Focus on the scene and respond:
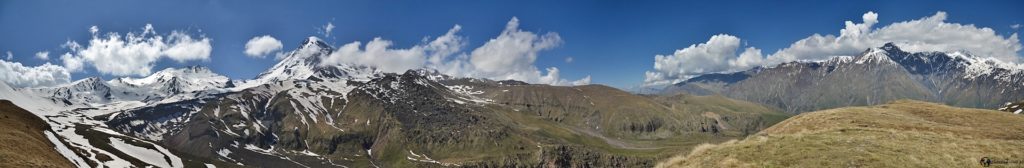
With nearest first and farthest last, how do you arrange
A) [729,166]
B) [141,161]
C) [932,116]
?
[729,166], [932,116], [141,161]

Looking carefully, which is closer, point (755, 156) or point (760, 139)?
point (755, 156)

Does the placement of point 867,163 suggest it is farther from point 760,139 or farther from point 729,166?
point 760,139

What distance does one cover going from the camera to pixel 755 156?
33344mm

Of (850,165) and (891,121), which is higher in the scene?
(891,121)

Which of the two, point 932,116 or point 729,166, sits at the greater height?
point 932,116

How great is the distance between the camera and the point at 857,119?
185 ft

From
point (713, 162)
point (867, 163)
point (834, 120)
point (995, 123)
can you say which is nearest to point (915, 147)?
point (867, 163)

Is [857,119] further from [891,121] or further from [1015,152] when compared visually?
[1015,152]

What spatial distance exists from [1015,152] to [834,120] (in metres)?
21.7

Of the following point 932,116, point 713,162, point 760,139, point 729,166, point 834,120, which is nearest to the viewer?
point 729,166

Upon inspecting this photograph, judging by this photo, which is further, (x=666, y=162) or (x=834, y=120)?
(x=834, y=120)

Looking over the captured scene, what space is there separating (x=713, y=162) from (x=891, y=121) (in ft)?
109

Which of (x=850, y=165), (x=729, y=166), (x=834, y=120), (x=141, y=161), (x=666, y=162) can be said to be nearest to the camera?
(x=850, y=165)

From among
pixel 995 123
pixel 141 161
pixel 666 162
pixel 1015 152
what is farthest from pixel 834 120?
pixel 141 161
